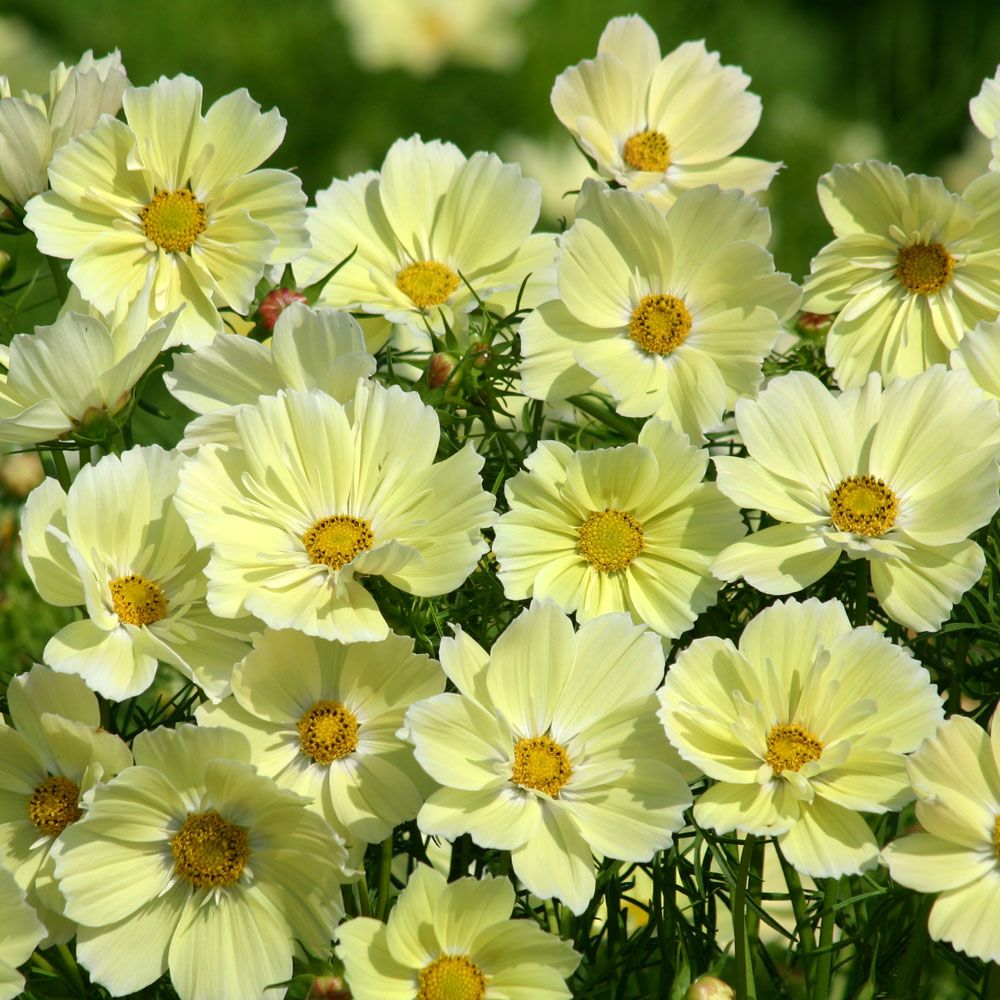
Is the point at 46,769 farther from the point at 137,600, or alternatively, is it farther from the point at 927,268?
the point at 927,268

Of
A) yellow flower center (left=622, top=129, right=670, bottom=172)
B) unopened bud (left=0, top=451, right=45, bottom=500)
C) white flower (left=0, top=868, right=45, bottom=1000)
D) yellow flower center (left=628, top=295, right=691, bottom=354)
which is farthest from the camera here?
unopened bud (left=0, top=451, right=45, bottom=500)

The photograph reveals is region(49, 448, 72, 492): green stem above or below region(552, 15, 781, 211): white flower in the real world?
below

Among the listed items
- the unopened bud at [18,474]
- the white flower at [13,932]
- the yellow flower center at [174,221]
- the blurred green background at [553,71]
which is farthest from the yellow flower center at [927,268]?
the blurred green background at [553,71]

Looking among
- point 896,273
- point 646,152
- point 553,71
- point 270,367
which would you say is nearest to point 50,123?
point 270,367

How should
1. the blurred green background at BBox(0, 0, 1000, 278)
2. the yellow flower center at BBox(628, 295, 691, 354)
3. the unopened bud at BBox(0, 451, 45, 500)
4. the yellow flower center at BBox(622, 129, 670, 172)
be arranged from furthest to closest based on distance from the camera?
the blurred green background at BBox(0, 0, 1000, 278), the unopened bud at BBox(0, 451, 45, 500), the yellow flower center at BBox(622, 129, 670, 172), the yellow flower center at BBox(628, 295, 691, 354)

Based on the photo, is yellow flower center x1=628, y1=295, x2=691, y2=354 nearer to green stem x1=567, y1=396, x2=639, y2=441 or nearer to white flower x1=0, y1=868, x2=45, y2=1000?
green stem x1=567, y1=396, x2=639, y2=441

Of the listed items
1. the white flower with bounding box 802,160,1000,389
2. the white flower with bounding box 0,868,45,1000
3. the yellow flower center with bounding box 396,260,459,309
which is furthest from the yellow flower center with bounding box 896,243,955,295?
the white flower with bounding box 0,868,45,1000

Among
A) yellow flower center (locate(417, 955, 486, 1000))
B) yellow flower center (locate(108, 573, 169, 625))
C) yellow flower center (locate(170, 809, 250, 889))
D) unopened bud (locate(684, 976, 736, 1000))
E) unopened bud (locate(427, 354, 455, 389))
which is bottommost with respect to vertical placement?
yellow flower center (locate(417, 955, 486, 1000))
